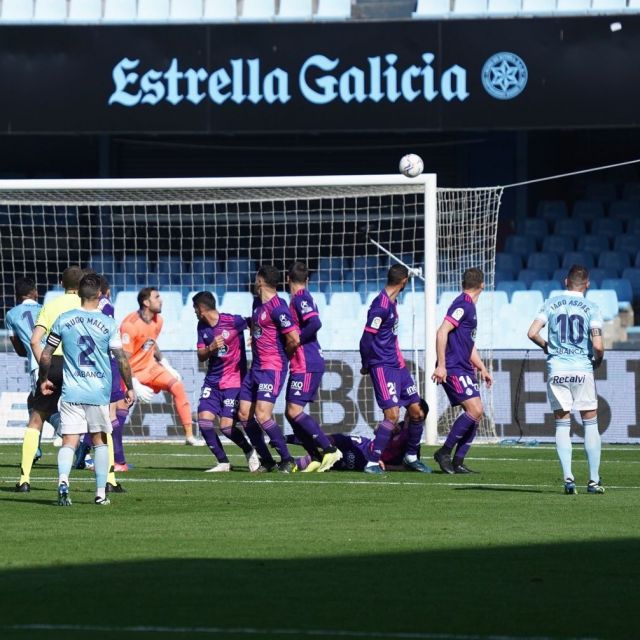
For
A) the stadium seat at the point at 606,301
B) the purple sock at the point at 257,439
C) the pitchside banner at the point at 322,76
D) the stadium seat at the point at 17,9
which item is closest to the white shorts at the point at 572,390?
the purple sock at the point at 257,439

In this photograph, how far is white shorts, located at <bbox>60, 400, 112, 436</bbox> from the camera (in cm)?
1102

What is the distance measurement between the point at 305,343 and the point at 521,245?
12.5m

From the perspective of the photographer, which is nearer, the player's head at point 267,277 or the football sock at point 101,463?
the football sock at point 101,463

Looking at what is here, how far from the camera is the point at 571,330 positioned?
1209 centimetres

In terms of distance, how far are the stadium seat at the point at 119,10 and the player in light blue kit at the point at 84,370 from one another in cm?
1437

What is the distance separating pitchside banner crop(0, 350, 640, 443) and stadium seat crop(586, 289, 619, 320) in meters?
3.79

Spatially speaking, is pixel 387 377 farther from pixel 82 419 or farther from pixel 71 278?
pixel 82 419

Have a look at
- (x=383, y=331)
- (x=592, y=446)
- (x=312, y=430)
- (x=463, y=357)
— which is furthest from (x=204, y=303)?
(x=592, y=446)

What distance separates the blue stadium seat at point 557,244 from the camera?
26.0 metres

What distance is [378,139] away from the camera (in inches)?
1100

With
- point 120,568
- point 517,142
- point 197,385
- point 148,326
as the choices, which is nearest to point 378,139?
point 517,142

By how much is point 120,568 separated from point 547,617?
2.50 metres

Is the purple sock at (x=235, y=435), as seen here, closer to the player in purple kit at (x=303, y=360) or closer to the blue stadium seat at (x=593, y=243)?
the player in purple kit at (x=303, y=360)

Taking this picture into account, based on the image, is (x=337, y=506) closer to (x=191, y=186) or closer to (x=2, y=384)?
(x=191, y=186)
